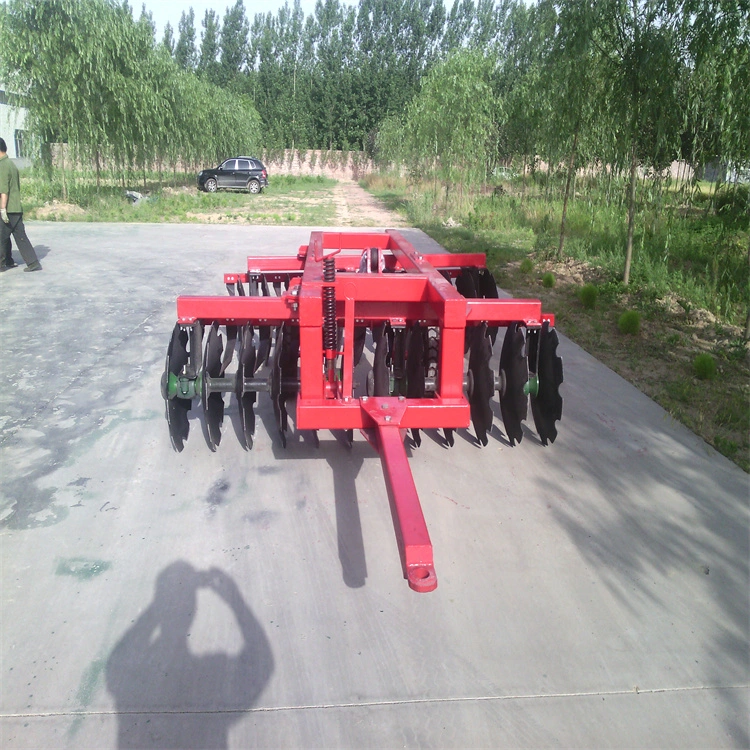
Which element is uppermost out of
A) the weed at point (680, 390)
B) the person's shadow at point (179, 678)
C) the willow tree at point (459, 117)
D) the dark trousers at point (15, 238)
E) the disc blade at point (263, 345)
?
the willow tree at point (459, 117)

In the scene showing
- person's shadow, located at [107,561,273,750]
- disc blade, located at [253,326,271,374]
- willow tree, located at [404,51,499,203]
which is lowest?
person's shadow, located at [107,561,273,750]

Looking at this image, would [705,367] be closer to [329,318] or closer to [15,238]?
[329,318]

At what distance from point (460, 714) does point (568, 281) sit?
26.1 ft

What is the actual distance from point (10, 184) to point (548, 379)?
303 inches

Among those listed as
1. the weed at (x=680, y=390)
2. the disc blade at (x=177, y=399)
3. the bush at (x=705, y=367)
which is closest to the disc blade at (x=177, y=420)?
the disc blade at (x=177, y=399)

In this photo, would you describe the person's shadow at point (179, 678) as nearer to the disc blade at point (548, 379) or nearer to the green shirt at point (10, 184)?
the disc blade at point (548, 379)

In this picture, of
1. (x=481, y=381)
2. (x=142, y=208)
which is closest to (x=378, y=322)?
(x=481, y=381)

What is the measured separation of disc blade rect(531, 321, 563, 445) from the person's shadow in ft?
6.93

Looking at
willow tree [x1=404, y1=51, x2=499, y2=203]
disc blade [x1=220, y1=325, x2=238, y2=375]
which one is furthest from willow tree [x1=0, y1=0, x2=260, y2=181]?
disc blade [x1=220, y1=325, x2=238, y2=375]

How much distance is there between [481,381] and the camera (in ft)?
12.3

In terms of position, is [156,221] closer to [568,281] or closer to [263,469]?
[568,281]

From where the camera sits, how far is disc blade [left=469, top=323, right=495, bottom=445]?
12.3ft

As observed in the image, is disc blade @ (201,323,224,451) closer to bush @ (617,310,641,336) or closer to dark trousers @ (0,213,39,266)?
bush @ (617,310,641,336)

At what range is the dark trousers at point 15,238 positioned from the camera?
884 cm
